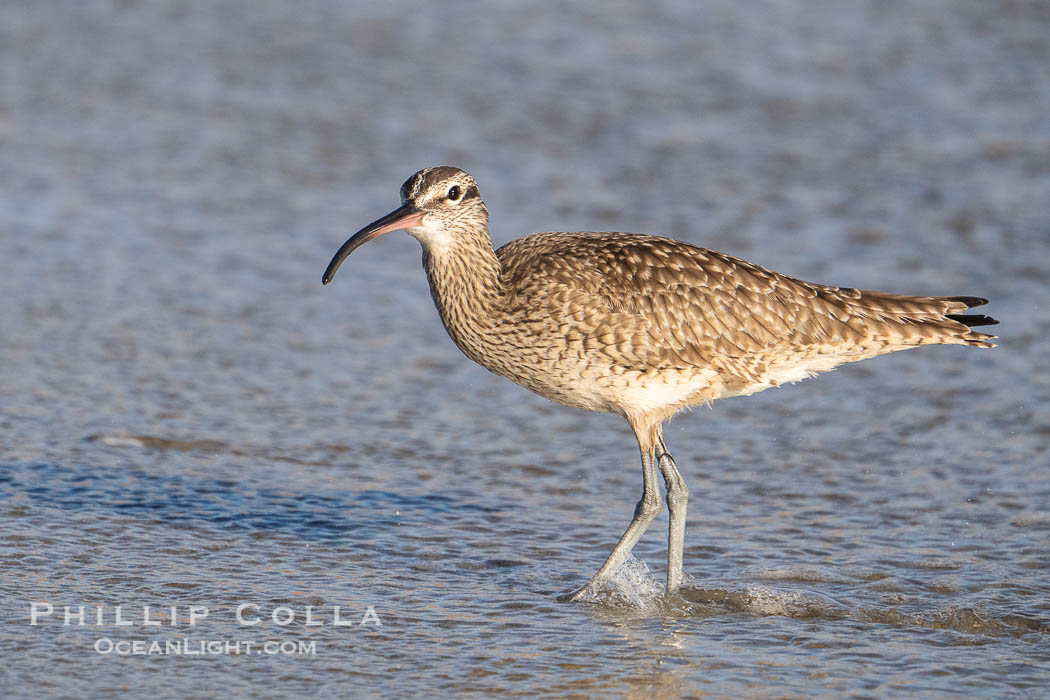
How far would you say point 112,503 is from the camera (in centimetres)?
716

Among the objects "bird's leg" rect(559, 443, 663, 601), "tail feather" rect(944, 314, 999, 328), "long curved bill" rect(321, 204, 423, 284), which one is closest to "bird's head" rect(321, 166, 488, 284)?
"long curved bill" rect(321, 204, 423, 284)

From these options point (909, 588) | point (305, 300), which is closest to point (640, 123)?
point (305, 300)

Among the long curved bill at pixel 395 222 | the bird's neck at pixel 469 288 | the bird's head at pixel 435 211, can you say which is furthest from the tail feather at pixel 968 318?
the long curved bill at pixel 395 222

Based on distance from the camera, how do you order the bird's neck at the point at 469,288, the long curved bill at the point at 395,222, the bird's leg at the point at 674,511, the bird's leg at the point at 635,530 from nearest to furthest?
the bird's leg at the point at 635,530 < the bird's leg at the point at 674,511 < the long curved bill at the point at 395,222 < the bird's neck at the point at 469,288

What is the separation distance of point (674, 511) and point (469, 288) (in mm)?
1359

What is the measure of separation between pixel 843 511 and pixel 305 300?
13.8 ft

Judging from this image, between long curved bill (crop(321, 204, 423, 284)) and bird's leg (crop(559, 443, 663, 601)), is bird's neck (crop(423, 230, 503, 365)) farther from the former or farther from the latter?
bird's leg (crop(559, 443, 663, 601))

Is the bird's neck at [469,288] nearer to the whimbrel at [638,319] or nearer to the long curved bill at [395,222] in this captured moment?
the whimbrel at [638,319]

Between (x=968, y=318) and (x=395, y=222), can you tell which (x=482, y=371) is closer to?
(x=395, y=222)

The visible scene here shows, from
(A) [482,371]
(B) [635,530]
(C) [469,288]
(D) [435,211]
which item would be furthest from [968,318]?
(A) [482,371]

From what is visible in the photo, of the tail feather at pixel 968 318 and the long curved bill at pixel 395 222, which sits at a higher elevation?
the long curved bill at pixel 395 222

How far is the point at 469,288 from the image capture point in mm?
6812

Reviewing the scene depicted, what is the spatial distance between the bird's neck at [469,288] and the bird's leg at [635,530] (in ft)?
2.98

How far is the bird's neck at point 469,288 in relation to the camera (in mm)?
6793
